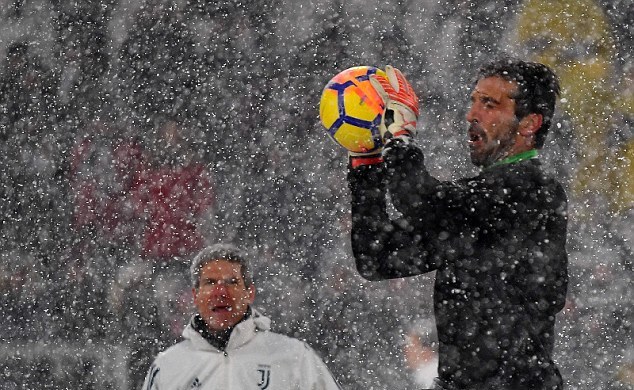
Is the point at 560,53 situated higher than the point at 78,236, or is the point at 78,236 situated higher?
the point at 560,53

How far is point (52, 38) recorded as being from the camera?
10.4 metres

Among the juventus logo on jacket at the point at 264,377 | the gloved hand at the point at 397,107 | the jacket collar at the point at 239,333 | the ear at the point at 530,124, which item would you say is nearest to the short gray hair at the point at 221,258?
the jacket collar at the point at 239,333

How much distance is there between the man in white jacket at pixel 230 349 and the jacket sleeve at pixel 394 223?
0.71 meters

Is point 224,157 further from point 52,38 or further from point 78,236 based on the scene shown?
point 52,38

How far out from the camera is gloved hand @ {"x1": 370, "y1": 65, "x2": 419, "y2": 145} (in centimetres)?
333

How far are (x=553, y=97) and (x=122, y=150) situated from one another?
6.86m

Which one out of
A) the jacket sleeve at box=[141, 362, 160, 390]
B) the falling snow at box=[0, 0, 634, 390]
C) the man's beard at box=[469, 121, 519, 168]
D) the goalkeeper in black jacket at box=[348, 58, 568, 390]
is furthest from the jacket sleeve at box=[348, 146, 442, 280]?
the falling snow at box=[0, 0, 634, 390]

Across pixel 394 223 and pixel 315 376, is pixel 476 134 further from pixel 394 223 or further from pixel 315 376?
pixel 315 376

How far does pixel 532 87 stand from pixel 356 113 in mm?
588

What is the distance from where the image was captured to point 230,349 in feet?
13.0

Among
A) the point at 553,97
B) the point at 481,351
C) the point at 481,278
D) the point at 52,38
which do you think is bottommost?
the point at 481,351

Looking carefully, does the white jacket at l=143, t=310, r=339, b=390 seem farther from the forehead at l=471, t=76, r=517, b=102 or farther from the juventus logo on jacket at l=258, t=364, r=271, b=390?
the forehead at l=471, t=76, r=517, b=102

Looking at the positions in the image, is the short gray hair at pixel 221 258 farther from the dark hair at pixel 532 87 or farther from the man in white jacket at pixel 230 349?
the dark hair at pixel 532 87

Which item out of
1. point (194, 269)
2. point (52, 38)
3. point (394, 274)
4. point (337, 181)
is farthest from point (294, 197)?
point (394, 274)
